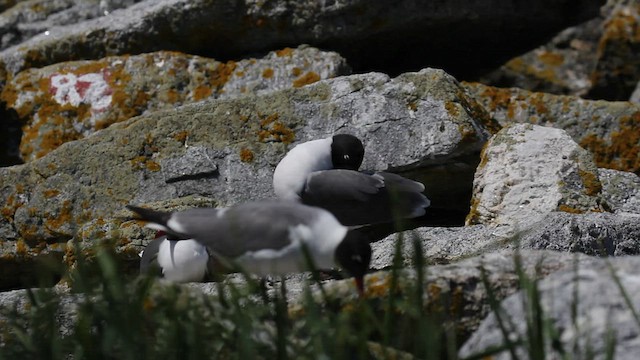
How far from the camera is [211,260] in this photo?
6.16m

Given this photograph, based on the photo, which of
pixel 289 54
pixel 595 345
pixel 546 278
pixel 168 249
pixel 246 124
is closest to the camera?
pixel 595 345

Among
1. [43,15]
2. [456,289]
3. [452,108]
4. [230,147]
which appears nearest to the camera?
[456,289]

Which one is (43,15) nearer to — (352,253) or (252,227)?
(252,227)

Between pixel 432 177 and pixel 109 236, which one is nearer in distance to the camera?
pixel 109 236

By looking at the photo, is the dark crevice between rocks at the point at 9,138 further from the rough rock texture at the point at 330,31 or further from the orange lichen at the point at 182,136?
the orange lichen at the point at 182,136

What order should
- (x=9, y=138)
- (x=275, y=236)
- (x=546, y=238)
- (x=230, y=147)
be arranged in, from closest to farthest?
(x=275, y=236) → (x=546, y=238) → (x=230, y=147) → (x=9, y=138)

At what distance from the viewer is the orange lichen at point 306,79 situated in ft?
25.9

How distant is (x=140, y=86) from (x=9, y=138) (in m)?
1.00

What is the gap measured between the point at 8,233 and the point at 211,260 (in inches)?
58.7

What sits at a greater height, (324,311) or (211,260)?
(324,311)

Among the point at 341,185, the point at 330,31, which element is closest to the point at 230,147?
the point at 341,185

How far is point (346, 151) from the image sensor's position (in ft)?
21.6

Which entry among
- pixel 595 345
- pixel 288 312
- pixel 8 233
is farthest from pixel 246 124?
pixel 595 345

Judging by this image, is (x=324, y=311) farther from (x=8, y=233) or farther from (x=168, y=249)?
(x=8, y=233)
